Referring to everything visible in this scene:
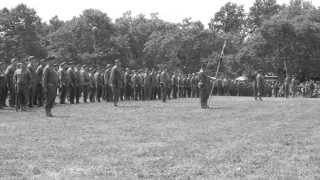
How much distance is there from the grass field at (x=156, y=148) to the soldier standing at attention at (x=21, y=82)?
3.22 meters

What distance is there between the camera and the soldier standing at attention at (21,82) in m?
19.7

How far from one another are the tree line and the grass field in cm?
5335

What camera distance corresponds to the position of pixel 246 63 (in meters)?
70.8

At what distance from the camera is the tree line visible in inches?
2687

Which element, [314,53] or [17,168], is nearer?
[17,168]

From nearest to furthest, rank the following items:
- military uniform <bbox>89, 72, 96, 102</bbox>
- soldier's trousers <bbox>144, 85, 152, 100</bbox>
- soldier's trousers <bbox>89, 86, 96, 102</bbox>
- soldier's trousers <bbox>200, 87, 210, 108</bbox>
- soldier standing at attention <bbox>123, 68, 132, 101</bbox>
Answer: soldier's trousers <bbox>200, 87, 210, 108</bbox> → military uniform <bbox>89, 72, 96, 102</bbox> → soldier's trousers <bbox>89, 86, 96, 102</bbox> → soldier standing at attention <bbox>123, 68, 132, 101</bbox> → soldier's trousers <bbox>144, 85, 152, 100</bbox>

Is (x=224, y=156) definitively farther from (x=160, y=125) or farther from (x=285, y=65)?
(x=285, y=65)

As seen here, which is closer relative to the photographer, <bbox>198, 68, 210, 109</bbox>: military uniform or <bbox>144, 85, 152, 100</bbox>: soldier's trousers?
<bbox>198, 68, 210, 109</bbox>: military uniform

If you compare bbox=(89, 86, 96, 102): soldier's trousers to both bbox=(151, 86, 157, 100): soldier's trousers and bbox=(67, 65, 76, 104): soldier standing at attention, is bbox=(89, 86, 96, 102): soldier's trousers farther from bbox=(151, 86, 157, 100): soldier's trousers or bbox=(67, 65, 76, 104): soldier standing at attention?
bbox=(151, 86, 157, 100): soldier's trousers

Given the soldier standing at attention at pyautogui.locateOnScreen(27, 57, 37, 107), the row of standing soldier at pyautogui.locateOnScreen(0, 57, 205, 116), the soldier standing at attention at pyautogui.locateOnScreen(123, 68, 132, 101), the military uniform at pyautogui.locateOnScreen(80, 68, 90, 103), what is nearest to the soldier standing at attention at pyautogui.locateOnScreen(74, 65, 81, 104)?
the row of standing soldier at pyautogui.locateOnScreen(0, 57, 205, 116)

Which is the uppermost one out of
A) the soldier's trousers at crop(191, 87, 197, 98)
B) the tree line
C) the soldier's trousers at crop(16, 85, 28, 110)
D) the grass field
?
the tree line

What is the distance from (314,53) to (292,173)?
2473 inches

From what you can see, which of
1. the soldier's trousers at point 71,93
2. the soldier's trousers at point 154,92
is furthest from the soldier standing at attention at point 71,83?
the soldier's trousers at point 154,92

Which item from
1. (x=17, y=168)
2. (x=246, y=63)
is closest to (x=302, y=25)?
(x=246, y=63)
